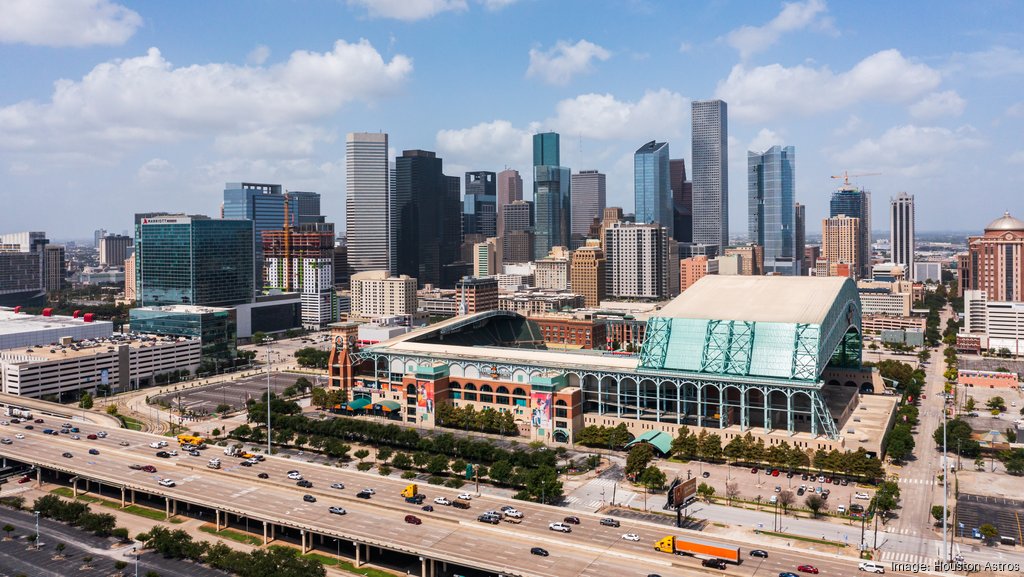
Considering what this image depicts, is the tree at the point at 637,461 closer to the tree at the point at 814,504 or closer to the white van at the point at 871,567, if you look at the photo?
the tree at the point at 814,504

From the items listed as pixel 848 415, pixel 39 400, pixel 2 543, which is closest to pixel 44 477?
pixel 2 543

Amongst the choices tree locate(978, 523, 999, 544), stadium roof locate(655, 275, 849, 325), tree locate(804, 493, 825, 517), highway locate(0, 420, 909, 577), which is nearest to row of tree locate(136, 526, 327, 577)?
highway locate(0, 420, 909, 577)

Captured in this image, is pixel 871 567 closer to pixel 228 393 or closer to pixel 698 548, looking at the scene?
pixel 698 548

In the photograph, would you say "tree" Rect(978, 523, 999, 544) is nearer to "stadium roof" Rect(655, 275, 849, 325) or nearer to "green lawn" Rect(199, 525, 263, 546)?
"stadium roof" Rect(655, 275, 849, 325)

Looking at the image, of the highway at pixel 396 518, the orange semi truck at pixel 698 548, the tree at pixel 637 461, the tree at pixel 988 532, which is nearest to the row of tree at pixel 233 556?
the highway at pixel 396 518

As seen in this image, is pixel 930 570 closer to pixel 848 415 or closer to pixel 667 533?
pixel 667 533

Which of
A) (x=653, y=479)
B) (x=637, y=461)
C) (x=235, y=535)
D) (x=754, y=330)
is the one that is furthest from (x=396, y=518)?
(x=754, y=330)
